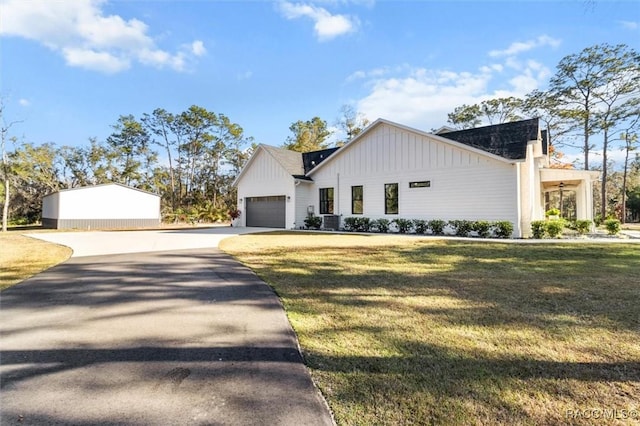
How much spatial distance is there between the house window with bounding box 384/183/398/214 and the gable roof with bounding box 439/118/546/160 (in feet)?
13.6

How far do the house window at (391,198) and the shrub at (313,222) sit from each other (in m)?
4.06

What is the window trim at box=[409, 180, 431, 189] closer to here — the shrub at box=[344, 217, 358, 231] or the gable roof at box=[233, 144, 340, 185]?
the shrub at box=[344, 217, 358, 231]

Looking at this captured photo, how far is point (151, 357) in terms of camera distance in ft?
9.05

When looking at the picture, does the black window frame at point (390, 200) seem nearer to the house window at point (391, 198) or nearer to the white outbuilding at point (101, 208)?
the house window at point (391, 198)

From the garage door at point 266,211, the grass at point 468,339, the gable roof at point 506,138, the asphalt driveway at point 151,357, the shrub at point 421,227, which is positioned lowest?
the asphalt driveway at point 151,357

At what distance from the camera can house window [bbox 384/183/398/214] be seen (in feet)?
52.3

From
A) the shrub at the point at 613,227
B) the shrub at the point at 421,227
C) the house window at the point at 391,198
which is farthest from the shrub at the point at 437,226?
the shrub at the point at 613,227

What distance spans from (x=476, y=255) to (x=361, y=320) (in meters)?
5.71

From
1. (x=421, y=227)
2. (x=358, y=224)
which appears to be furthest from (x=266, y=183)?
(x=421, y=227)

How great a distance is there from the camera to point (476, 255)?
8008 millimetres

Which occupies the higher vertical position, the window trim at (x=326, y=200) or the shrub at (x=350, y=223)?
the window trim at (x=326, y=200)

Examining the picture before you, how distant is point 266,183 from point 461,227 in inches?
478

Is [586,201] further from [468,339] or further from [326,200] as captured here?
[468,339]

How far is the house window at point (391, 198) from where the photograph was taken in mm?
15950
